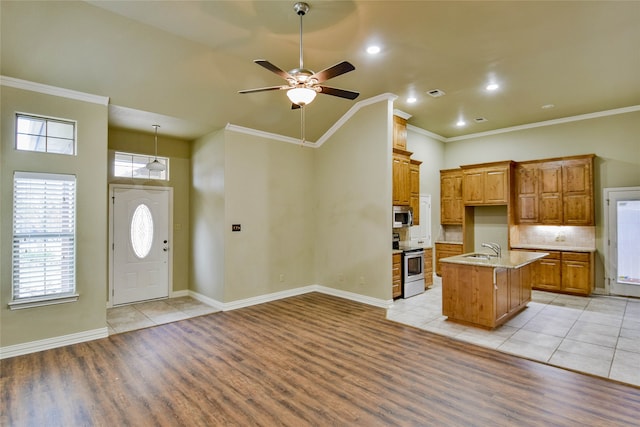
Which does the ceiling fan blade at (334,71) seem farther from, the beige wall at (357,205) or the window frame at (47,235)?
the window frame at (47,235)

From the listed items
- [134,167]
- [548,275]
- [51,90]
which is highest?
[51,90]

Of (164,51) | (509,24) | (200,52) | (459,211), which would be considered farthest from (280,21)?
(459,211)

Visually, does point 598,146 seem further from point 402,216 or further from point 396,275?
point 396,275

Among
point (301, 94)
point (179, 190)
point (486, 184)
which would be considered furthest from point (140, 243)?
point (486, 184)

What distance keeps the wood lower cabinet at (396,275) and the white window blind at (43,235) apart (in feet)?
15.8

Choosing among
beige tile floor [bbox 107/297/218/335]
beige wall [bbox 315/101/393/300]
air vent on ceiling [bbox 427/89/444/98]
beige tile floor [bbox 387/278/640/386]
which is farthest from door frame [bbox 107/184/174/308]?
air vent on ceiling [bbox 427/89/444/98]

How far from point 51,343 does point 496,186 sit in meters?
8.30

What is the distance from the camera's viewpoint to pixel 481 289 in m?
4.46

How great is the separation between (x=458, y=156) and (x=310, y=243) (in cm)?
464

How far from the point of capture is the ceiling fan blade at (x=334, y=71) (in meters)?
2.71

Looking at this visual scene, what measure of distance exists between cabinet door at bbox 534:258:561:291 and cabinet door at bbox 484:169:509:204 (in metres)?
1.49

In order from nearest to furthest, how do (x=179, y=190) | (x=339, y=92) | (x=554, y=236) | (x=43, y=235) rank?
1. (x=339, y=92)
2. (x=43, y=235)
3. (x=179, y=190)
4. (x=554, y=236)

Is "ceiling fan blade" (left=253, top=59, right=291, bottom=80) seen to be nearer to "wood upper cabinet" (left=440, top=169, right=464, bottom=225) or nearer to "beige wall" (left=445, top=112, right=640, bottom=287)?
"wood upper cabinet" (left=440, top=169, right=464, bottom=225)

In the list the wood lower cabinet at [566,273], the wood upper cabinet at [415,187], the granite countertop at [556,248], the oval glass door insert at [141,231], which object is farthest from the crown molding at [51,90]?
the wood lower cabinet at [566,273]
